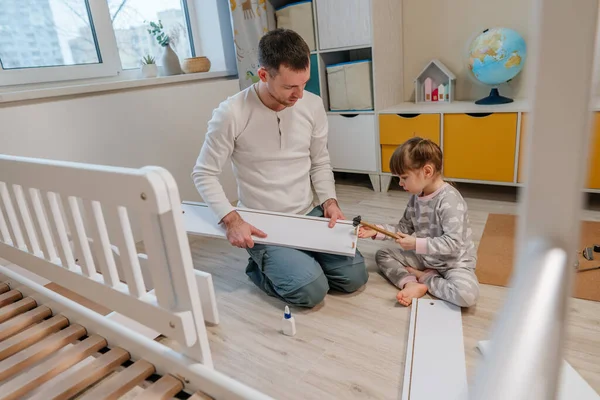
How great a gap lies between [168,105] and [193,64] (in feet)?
1.09

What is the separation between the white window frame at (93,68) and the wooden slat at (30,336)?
4.37ft

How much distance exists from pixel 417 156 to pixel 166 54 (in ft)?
5.04

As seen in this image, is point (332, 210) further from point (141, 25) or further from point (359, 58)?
point (141, 25)

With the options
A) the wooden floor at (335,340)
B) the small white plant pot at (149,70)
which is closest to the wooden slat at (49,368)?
the wooden floor at (335,340)

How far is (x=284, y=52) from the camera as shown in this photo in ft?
4.11

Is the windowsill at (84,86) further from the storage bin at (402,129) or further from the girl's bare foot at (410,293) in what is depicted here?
the girl's bare foot at (410,293)

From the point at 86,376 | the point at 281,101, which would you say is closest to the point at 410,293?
the point at 281,101

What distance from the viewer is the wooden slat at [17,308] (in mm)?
969

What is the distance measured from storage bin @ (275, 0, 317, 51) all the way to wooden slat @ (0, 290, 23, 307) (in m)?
1.94

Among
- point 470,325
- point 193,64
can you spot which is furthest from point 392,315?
point 193,64

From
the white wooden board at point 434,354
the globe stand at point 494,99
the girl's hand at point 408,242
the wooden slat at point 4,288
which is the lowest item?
the white wooden board at point 434,354

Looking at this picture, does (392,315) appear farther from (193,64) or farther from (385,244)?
(193,64)

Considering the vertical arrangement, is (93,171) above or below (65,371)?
above

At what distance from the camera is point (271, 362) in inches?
44.5
